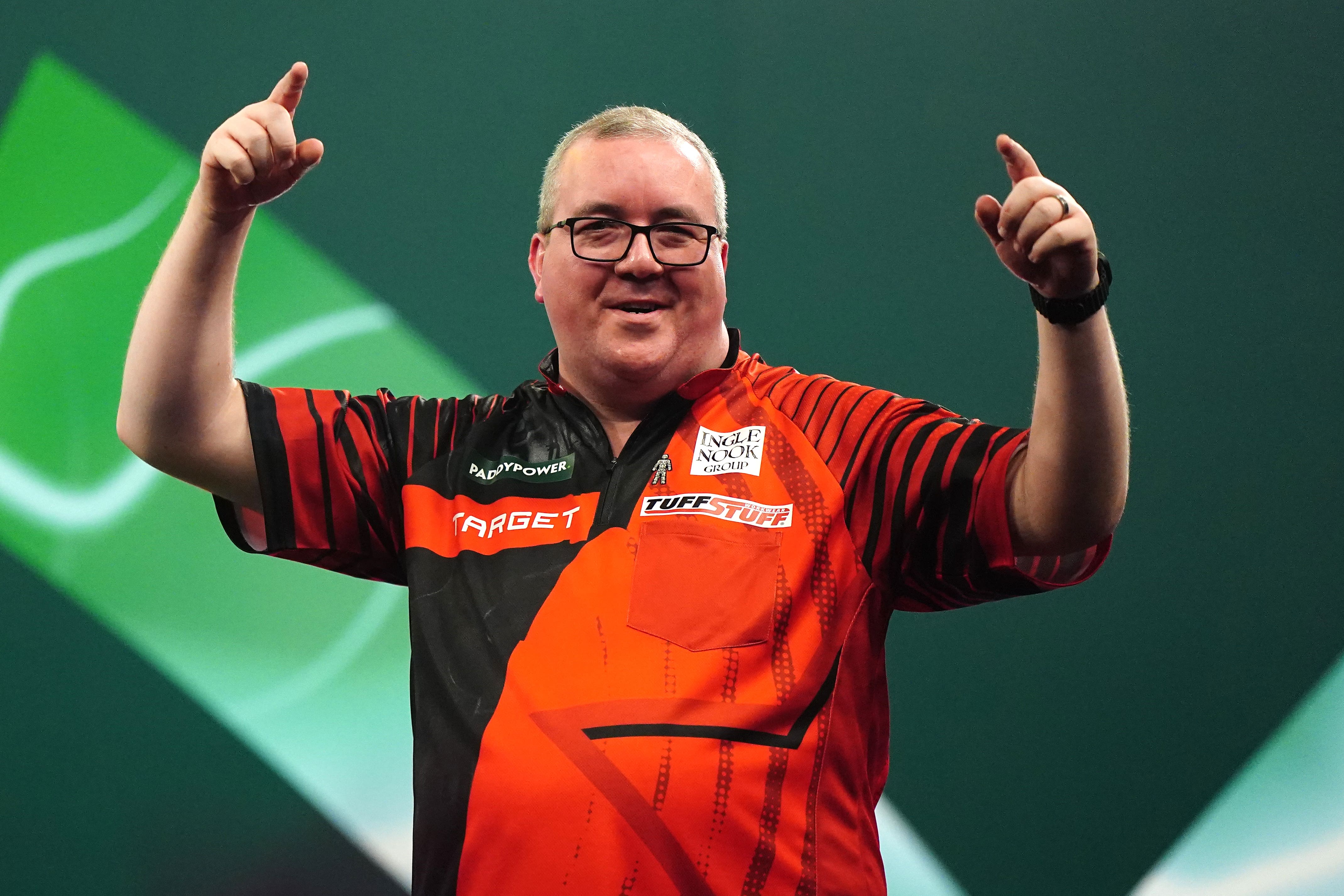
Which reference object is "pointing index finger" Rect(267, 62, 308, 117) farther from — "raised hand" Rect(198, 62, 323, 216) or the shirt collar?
the shirt collar

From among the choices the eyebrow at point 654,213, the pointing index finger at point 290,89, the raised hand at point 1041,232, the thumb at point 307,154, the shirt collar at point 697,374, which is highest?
the pointing index finger at point 290,89

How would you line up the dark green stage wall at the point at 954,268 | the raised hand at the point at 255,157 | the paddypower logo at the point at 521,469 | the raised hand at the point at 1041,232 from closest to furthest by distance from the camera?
the raised hand at the point at 1041,232, the raised hand at the point at 255,157, the paddypower logo at the point at 521,469, the dark green stage wall at the point at 954,268

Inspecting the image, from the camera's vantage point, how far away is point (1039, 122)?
6.73ft

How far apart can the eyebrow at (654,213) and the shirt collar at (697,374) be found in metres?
0.15

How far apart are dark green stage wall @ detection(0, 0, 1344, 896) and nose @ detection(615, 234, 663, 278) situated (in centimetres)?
83

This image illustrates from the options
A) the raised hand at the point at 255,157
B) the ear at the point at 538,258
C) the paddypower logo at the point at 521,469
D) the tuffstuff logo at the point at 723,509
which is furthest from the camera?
the ear at the point at 538,258

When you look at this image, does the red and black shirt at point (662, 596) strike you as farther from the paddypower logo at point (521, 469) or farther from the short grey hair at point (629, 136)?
the short grey hair at point (629, 136)

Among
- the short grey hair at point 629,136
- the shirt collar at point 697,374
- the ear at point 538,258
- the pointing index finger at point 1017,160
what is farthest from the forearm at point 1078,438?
the ear at point 538,258

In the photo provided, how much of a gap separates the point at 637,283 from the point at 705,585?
37cm

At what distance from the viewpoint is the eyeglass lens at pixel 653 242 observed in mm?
1259

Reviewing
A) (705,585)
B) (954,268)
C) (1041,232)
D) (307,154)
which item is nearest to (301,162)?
(307,154)

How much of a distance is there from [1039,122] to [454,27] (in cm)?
111

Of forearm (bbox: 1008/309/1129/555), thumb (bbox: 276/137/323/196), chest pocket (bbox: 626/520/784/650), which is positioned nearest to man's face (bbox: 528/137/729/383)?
chest pocket (bbox: 626/520/784/650)

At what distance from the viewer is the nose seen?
1.24m
